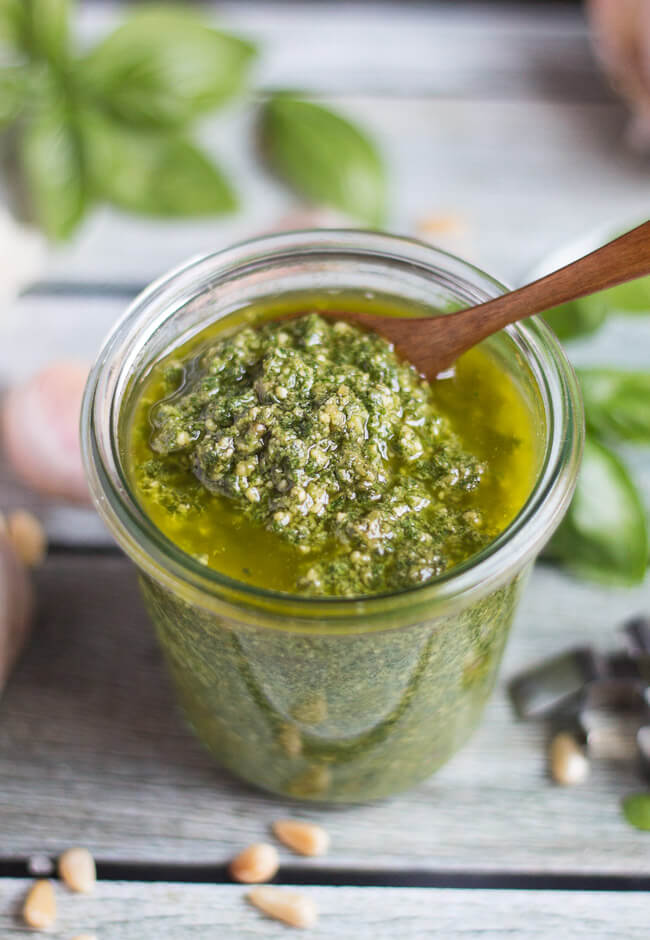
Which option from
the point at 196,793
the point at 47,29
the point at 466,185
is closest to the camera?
the point at 196,793

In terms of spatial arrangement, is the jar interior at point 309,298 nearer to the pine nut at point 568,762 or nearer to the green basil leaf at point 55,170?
the pine nut at point 568,762

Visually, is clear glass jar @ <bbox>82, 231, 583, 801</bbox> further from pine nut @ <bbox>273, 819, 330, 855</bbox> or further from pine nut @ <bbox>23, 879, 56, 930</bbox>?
pine nut @ <bbox>23, 879, 56, 930</bbox>

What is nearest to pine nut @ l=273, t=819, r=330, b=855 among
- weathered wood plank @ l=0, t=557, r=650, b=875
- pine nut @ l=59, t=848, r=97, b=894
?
weathered wood plank @ l=0, t=557, r=650, b=875

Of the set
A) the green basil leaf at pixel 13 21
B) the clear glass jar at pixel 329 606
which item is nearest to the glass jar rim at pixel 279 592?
the clear glass jar at pixel 329 606

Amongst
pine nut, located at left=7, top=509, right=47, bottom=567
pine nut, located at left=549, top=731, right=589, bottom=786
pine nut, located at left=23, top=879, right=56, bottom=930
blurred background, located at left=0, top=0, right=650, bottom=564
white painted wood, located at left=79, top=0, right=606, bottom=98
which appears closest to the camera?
pine nut, located at left=23, top=879, right=56, bottom=930

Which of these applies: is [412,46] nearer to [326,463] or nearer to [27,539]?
[27,539]

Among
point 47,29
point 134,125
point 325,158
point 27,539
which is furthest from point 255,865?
point 47,29
